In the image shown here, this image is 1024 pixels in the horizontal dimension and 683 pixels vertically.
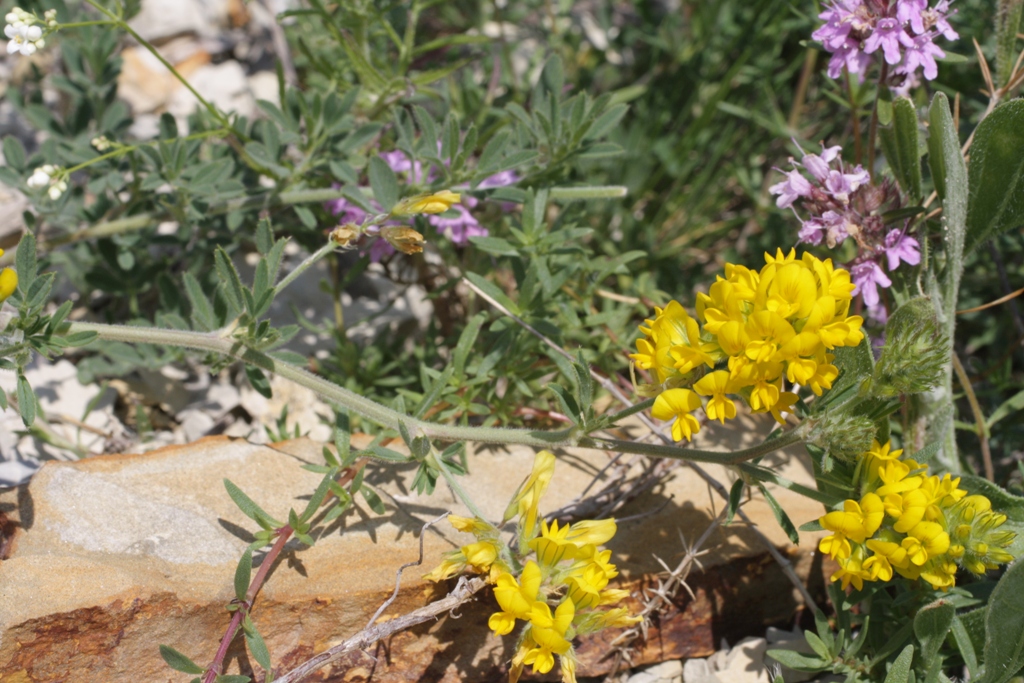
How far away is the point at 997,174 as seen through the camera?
295cm

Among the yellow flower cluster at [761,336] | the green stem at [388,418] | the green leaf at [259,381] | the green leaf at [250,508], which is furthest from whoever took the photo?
the green leaf at [259,381]

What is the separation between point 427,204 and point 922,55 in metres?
1.72

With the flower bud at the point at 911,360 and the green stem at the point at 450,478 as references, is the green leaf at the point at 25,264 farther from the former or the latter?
the flower bud at the point at 911,360

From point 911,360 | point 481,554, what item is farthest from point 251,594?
point 911,360

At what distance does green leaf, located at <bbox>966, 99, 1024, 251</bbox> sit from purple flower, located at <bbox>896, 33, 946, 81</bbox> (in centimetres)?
25

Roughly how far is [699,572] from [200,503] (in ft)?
5.76

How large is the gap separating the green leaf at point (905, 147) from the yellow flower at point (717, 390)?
119cm

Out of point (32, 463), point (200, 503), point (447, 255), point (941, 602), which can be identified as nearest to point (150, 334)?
point (200, 503)

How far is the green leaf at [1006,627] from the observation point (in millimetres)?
2434

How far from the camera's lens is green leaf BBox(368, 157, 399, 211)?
3.21 m

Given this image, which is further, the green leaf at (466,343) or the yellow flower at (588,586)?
the green leaf at (466,343)

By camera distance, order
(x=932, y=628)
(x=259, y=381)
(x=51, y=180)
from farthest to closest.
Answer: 1. (x=51, y=180)
2. (x=259, y=381)
3. (x=932, y=628)

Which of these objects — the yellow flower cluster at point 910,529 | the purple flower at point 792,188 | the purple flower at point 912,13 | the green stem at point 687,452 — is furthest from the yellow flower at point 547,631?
the purple flower at point 912,13

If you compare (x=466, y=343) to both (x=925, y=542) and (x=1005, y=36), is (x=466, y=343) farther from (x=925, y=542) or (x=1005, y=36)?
(x=1005, y=36)
